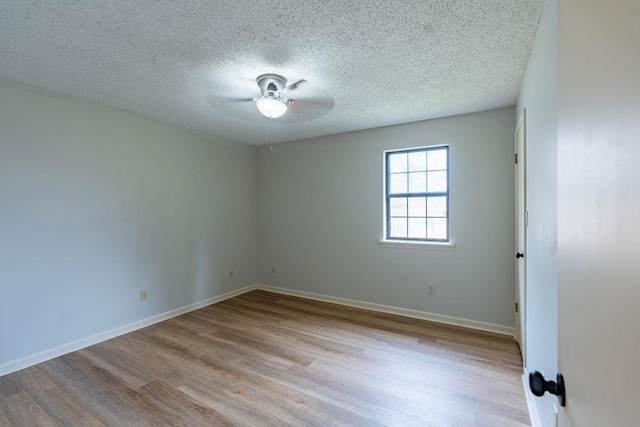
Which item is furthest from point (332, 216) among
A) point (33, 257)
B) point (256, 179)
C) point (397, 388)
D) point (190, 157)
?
point (33, 257)

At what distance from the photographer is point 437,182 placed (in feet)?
11.2

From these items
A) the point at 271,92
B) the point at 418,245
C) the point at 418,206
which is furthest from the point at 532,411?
the point at 271,92

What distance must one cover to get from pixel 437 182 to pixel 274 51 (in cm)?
239

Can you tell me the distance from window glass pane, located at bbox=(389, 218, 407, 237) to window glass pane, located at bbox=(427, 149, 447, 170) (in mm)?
737

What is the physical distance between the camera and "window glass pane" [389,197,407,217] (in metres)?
3.65

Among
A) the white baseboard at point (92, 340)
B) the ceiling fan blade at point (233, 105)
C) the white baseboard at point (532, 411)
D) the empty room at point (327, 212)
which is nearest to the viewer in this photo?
the empty room at point (327, 212)

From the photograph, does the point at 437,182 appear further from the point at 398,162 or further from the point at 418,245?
the point at 418,245

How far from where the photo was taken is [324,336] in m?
2.99

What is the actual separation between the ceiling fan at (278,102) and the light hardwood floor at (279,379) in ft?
7.14

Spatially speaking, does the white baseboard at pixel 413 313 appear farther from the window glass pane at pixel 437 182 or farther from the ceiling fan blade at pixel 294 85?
the ceiling fan blade at pixel 294 85

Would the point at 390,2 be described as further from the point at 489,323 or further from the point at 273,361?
the point at 489,323

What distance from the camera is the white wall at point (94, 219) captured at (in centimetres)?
239

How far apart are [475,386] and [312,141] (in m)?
3.42

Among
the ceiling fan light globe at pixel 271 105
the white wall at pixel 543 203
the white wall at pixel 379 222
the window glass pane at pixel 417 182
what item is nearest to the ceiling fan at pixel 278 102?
the ceiling fan light globe at pixel 271 105
